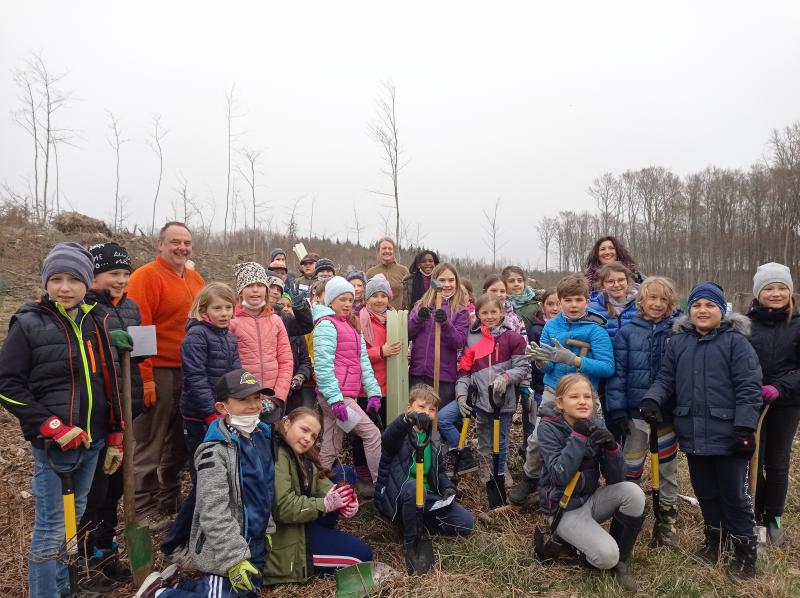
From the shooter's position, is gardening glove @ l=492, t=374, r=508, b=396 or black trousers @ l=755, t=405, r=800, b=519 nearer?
black trousers @ l=755, t=405, r=800, b=519

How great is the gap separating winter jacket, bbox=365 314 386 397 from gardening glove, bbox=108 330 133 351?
2260 mm

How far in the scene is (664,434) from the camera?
3.96m

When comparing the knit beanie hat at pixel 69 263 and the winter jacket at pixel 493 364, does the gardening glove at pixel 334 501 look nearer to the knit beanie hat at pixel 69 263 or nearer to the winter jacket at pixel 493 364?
the winter jacket at pixel 493 364

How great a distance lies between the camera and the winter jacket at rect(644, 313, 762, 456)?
3.46 meters

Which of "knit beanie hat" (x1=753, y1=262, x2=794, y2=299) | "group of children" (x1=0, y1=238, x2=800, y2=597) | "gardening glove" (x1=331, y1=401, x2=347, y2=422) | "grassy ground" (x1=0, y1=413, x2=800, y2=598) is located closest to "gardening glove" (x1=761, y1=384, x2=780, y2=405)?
"group of children" (x1=0, y1=238, x2=800, y2=597)

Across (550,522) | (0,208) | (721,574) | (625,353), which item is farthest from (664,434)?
(0,208)

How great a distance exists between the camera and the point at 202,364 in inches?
144

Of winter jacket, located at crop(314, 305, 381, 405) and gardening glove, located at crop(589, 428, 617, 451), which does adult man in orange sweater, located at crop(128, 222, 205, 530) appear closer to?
winter jacket, located at crop(314, 305, 381, 405)

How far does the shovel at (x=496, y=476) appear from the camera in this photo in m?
4.51

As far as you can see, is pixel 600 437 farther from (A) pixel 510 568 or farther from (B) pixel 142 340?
(B) pixel 142 340

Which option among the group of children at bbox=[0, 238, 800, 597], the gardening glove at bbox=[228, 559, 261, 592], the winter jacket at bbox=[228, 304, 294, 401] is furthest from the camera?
the winter jacket at bbox=[228, 304, 294, 401]

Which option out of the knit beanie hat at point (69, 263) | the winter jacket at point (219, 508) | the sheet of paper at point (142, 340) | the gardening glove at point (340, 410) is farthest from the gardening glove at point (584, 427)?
the knit beanie hat at point (69, 263)

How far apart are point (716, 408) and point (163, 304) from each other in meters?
4.21

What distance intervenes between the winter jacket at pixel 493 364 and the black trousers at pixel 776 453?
1.92m
